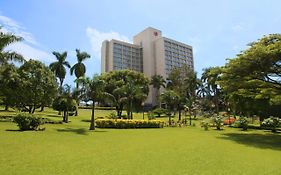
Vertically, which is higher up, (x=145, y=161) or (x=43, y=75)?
(x=43, y=75)

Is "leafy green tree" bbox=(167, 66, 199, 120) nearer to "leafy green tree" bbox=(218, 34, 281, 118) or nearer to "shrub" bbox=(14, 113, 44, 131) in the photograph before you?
"leafy green tree" bbox=(218, 34, 281, 118)

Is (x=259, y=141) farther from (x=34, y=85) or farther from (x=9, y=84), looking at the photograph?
(x=9, y=84)

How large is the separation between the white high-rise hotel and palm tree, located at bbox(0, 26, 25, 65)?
94750mm

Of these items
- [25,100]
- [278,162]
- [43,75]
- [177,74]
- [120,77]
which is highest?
[177,74]

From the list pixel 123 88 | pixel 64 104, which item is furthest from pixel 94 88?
pixel 123 88

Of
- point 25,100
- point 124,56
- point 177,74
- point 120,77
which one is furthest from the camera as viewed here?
point 124,56

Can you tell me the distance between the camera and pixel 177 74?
86188 millimetres

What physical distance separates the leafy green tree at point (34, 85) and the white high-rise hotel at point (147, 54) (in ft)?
272

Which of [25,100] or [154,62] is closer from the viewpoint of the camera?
[25,100]

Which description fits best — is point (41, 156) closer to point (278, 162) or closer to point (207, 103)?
point (278, 162)

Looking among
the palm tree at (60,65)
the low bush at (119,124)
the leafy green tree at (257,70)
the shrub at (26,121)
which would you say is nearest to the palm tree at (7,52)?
the shrub at (26,121)

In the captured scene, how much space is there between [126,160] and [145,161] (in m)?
0.75

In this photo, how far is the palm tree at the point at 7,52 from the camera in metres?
19.0

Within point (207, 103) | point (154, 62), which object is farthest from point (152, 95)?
point (207, 103)
